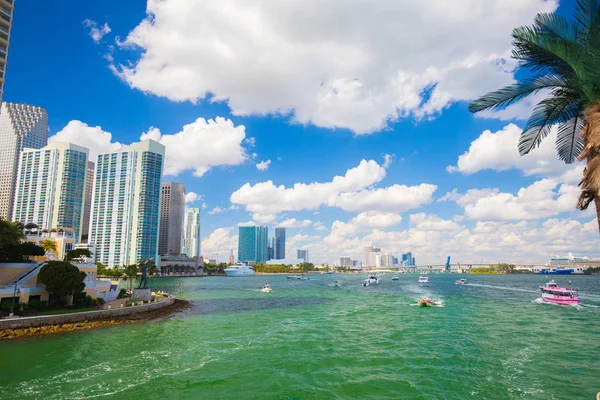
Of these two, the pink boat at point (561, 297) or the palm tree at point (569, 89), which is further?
the pink boat at point (561, 297)

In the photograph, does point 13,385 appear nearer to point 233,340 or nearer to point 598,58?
point 233,340

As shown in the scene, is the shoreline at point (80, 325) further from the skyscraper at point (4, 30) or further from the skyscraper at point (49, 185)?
the skyscraper at point (49, 185)

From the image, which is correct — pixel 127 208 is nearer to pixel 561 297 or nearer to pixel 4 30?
pixel 4 30

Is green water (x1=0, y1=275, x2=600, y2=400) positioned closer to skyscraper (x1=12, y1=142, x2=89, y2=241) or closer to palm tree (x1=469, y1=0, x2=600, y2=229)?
palm tree (x1=469, y1=0, x2=600, y2=229)

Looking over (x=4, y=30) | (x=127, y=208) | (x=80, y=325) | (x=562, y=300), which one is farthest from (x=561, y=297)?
(x=127, y=208)

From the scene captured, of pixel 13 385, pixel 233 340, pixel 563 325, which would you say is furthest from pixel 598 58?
pixel 563 325

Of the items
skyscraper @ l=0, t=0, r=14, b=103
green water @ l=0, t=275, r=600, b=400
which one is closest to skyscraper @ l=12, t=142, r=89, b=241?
skyscraper @ l=0, t=0, r=14, b=103

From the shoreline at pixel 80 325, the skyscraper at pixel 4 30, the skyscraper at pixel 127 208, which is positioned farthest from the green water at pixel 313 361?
the skyscraper at pixel 127 208
